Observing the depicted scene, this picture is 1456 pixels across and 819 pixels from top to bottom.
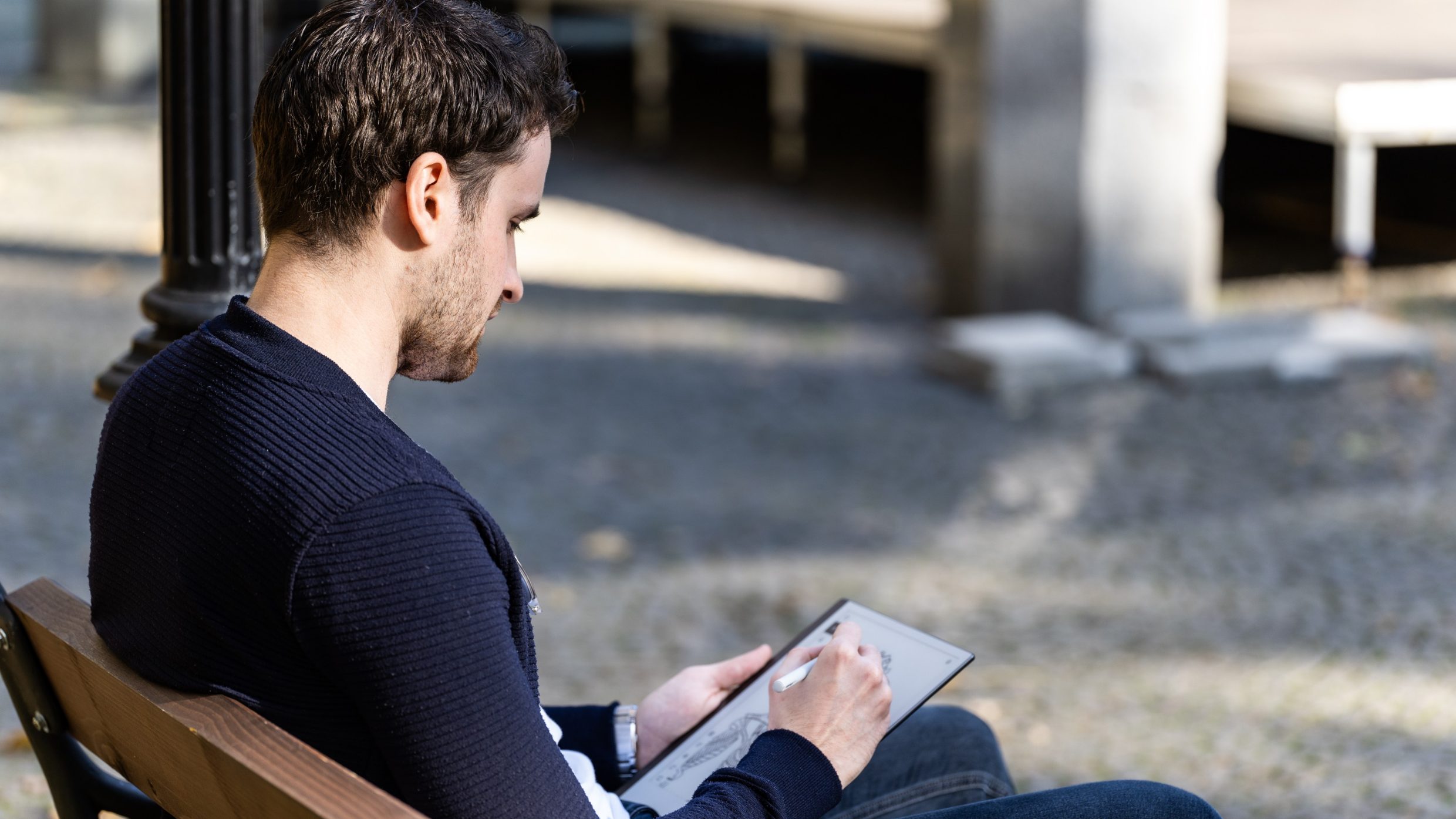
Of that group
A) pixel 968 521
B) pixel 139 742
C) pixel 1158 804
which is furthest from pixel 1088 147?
pixel 139 742

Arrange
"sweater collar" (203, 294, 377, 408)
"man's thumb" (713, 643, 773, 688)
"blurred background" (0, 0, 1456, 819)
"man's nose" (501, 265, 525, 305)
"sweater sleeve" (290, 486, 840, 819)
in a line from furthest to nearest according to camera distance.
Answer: "blurred background" (0, 0, 1456, 819) < "man's thumb" (713, 643, 773, 688) < "man's nose" (501, 265, 525, 305) < "sweater collar" (203, 294, 377, 408) < "sweater sleeve" (290, 486, 840, 819)

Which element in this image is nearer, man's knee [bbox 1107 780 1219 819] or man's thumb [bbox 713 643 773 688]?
man's knee [bbox 1107 780 1219 819]

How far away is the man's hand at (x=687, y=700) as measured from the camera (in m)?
2.09

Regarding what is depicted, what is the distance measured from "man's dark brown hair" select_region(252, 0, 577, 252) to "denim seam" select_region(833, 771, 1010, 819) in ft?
3.10

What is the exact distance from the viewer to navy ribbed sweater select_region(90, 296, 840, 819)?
4.56 ft

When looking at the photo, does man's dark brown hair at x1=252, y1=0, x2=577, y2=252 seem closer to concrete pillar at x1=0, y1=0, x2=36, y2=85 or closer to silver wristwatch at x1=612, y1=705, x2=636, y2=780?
silver wristwatch at x1=612, y1=705, x2=636, y2=780

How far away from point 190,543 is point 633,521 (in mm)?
3739

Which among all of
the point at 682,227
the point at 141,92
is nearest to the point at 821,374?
the point at 682,227

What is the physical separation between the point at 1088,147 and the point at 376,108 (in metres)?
5.78

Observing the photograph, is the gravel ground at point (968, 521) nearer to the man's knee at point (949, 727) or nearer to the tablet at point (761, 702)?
the man's knee at point (949, 727)

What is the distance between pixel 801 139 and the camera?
1162cm

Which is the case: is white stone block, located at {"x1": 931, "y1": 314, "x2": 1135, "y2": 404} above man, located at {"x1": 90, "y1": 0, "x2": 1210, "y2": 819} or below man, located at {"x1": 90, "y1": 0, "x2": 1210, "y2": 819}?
below

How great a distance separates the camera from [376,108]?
151 centimetres

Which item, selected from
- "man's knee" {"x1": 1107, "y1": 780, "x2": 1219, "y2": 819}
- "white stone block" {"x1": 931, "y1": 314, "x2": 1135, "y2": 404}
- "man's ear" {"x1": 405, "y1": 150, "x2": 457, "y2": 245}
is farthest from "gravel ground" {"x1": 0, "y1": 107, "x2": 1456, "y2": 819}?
"man's ear" {"x1": 405, "y1": 150, "x2": 457, "y2": 245}
